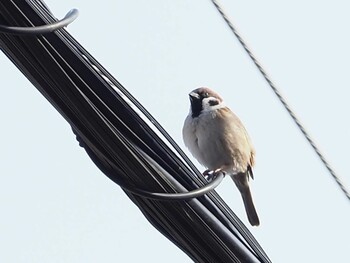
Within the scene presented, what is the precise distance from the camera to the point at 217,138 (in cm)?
646

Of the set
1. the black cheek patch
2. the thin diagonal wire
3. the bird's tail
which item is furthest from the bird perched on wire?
the thin diagonal wire

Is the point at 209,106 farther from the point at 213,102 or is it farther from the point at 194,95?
the point at 194,95

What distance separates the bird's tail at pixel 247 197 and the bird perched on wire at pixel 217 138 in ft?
0.57

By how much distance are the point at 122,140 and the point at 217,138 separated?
3.62 metres

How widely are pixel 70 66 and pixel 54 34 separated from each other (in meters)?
0.11

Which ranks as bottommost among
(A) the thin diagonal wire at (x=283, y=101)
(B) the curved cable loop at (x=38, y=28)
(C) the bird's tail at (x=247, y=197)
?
(C) the bird's tail at (x=247, y=197)

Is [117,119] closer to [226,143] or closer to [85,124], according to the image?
[85,124]

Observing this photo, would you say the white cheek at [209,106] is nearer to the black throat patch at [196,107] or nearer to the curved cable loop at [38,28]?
the black throat patch at [196,107]

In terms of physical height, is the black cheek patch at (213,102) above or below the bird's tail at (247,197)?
above

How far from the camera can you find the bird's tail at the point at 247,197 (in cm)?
714

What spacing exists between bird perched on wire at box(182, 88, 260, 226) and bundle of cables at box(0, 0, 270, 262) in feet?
10.6

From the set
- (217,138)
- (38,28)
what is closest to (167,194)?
(38,28)

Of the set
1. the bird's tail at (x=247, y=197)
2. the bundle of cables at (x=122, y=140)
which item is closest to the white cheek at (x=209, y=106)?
the bird's tail at (x=247, y=197)

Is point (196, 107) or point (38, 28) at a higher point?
point (38, 28)
